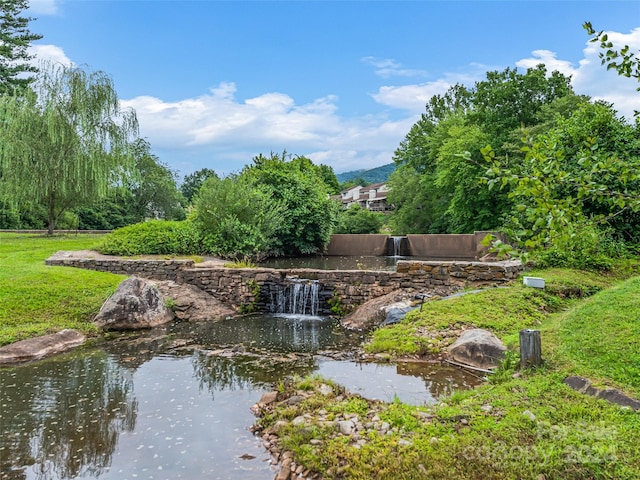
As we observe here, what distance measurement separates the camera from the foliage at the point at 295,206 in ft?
68.8

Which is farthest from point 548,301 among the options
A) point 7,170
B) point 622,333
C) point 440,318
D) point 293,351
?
point 7,170

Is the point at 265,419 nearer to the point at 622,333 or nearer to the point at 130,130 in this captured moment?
the point at 622,333

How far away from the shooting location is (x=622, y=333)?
5.42 meters

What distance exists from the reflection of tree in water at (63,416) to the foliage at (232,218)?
28.5 feet

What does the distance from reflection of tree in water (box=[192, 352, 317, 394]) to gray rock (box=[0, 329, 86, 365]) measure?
2566mm

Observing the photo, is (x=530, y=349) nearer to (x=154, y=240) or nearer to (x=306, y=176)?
(x=154, y=240)

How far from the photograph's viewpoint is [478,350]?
20.1 feet

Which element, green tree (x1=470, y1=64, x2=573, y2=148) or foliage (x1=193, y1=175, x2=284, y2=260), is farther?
green tree (x1=470, y1=64, x2=573, y2=148)

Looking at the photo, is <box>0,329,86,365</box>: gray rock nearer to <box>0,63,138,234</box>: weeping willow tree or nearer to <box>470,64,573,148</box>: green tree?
<box>0,63,138,234</box>: weeping willow tree

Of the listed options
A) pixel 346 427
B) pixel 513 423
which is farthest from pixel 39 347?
pixel 513 423

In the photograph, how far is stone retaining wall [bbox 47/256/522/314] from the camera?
1030 centimetres

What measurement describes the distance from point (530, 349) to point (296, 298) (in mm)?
6775

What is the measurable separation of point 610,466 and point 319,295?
26.9 ft

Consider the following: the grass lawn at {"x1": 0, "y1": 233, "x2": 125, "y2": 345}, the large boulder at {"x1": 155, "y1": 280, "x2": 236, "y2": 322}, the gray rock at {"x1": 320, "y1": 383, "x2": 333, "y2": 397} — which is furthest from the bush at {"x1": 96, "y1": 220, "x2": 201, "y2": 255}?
the gray rock at {"x1": 320, "y1": 383, "x2": 333, "y2": 397}
